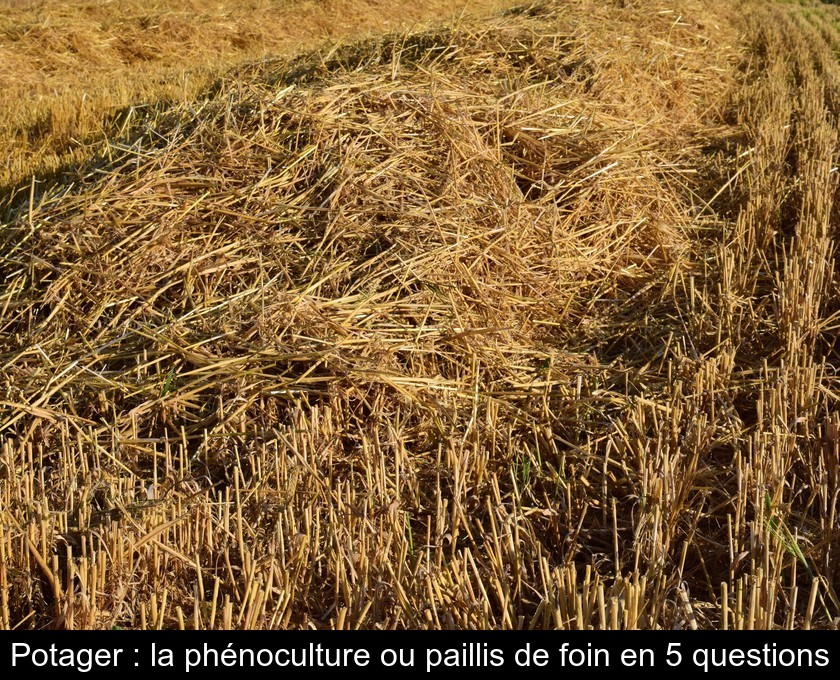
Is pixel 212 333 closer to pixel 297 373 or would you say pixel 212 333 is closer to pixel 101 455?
pixel 297 373

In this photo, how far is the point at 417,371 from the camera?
3004 mm

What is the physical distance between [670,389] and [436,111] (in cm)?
200

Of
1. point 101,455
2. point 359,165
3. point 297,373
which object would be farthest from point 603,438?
point 359,165

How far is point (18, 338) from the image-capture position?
3.03m
